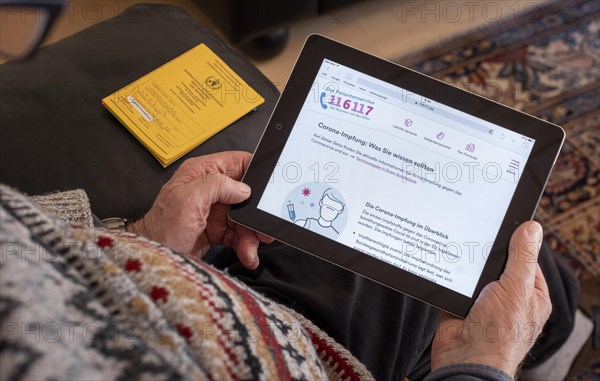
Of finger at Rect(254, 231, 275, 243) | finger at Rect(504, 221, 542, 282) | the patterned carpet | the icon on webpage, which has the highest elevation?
the patterned carpet

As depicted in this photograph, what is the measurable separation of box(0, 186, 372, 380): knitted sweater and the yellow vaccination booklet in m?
0.38

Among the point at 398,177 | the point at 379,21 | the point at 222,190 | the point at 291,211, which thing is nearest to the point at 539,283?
the point at 398,177

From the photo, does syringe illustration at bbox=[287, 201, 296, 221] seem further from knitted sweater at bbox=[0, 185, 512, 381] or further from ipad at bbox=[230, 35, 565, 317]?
→ knitted sweater at bbox=[0, 185, 512, 381]

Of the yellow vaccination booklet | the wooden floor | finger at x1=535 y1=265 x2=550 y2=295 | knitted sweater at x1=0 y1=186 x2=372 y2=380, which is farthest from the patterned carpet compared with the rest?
knitted sweater at x1=0 y1=186 x2=372 y2=380

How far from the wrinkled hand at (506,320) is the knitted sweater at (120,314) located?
0.25 metres

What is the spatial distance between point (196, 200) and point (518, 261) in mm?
454

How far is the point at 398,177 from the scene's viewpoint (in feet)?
2.72

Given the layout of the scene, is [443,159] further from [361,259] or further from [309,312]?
[309,312]

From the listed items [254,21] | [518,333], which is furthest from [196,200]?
[254,21]

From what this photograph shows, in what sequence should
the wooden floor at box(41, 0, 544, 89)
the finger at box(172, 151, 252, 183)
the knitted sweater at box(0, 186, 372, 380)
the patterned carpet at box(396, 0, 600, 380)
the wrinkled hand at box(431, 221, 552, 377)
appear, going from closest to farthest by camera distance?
the knitted sweater at box(0, 186, 372, 380), the wrinkled hand at box(431, 221, 552, 377), the finger at box(172, 151, 252, 183), the patterned carpet at box(396, 0, 600, 380), the wooden floor at box(41, 0, 544, 89)

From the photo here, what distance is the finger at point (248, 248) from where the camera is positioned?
88cm

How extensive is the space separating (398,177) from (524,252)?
20 centimetres

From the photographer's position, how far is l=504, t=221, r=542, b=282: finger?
785mm

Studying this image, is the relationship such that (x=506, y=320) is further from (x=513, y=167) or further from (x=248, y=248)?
(x=248, y=248)
